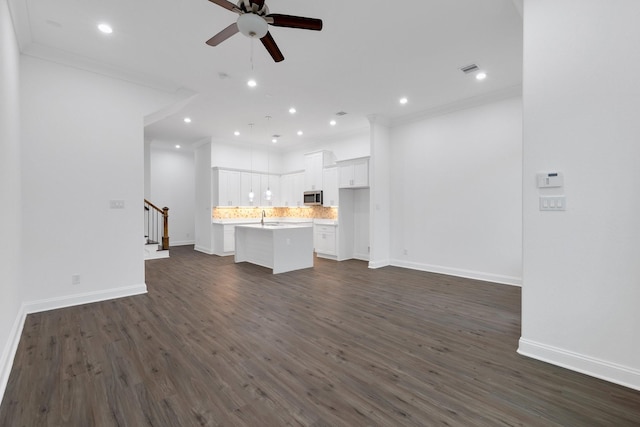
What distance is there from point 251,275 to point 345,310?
2.51 metres

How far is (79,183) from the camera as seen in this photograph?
3.92 m

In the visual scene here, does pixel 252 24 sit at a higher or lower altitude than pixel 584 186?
higher

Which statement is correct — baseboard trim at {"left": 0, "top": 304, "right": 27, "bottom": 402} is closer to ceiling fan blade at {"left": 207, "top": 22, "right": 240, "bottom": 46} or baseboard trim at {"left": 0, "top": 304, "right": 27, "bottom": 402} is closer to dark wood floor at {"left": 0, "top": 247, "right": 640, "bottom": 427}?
dark wood floor at {"left": 0, "top": 247, "right": 640, "bottom": 427}

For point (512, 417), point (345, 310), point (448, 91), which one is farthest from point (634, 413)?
point (448, 91)

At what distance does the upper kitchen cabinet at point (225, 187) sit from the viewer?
26.3 ft

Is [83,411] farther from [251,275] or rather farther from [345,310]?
[251,275]

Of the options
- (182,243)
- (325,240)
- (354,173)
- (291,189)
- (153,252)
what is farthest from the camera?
(182,243)

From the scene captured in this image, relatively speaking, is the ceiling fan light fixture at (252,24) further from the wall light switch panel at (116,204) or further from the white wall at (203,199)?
the white wall at (203,199)

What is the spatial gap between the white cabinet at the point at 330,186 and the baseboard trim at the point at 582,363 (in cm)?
540

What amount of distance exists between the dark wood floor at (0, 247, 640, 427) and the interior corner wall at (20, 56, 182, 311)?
1.55 feet

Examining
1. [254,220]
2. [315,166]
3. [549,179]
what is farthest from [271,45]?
[254,220]

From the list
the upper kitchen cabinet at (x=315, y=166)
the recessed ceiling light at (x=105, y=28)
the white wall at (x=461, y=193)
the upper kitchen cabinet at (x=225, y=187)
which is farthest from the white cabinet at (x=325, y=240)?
the recessed ceiling light at (x=105, y=28)

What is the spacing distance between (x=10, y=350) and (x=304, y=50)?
4245 millimetres

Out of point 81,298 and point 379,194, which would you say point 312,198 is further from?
point 81,298
